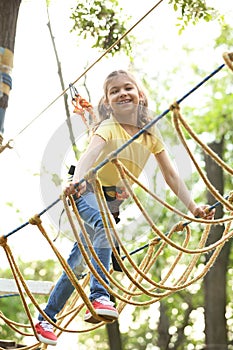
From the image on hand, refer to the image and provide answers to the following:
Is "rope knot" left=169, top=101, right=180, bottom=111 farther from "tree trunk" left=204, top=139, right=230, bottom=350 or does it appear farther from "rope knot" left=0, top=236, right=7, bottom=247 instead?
"tree trunk" left=204, top=139, right=230, bottom=350

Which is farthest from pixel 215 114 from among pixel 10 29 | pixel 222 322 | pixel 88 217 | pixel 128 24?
pixel 88 217

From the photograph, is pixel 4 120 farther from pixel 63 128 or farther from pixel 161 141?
pixel 63 128

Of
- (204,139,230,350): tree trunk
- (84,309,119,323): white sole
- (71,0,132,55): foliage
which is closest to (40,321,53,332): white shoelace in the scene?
(84,309,119,323): white sole

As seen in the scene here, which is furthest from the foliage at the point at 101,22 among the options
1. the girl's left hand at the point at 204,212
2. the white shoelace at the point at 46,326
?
the white shoelace at the point at 46,326

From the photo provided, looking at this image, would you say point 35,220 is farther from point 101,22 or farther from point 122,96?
point 101,22

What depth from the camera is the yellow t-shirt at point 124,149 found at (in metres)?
2.27

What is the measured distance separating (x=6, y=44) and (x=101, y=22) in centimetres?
155

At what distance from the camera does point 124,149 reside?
7.64 ft

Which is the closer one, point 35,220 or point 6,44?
point 35,220

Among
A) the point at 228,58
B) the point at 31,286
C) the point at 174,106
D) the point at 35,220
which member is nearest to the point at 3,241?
the point at 35,220

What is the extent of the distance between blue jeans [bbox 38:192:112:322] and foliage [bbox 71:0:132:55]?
1.89 metres

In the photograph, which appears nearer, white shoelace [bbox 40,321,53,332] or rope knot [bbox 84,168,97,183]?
rope knot [bbox 84,168,97,183]

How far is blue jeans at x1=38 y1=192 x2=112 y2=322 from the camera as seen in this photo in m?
2.17

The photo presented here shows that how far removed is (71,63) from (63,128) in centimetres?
217
